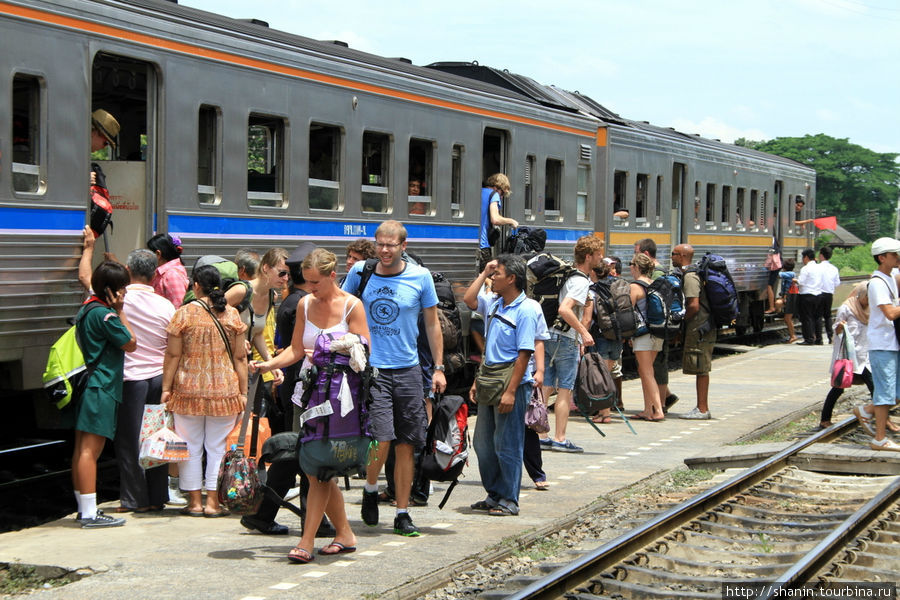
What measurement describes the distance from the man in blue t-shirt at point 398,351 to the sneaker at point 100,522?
151cm

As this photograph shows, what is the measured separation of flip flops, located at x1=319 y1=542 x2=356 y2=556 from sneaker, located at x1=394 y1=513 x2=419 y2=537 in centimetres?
48

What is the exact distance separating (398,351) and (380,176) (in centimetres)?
540

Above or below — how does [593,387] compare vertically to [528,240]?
below

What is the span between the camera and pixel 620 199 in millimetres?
18359

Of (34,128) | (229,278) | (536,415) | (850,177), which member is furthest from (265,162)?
(850,177)

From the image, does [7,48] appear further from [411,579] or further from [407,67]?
[407,67]

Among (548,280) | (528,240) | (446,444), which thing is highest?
(528,240)

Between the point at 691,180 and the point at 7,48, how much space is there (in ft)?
48.0

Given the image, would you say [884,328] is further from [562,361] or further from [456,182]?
[456,182]

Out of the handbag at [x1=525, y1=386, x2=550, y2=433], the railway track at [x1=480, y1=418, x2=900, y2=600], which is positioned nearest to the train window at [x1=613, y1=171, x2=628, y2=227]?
the railway track at [x1=480, y1=418, x2=900, y2=600]

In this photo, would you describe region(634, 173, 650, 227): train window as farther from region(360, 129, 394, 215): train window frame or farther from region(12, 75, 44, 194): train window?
region(12, 75, 44, 194): train window

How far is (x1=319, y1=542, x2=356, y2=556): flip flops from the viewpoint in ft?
21.9

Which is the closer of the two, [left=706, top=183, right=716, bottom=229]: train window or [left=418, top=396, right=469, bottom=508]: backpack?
[left=418, top=396, right=469, bottom=508]: backpack

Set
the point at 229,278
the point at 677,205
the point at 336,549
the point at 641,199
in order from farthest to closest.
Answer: the point at 677,205 < the point at 641,199 < the point at 229,278 < the point at 336,549
